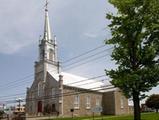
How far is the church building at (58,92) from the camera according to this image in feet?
212

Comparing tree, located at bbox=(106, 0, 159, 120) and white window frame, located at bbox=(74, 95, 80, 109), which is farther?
white window frame, located at bbox=(74, 95, 80, 109)

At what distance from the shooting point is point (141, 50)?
1243 inches

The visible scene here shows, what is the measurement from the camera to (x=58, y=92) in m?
64.6

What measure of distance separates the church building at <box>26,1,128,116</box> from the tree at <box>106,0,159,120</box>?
101 ft

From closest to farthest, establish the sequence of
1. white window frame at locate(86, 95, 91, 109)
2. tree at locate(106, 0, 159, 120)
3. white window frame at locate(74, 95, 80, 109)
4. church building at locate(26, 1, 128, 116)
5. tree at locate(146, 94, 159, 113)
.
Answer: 1. tree at locate(106, 0, 159, 120)
2. church building at locate(26, 1, 128, 116)
3. white window frame at locate(74, 95, 80, 109)
4. tree at locate(146, 94, 159, 113)
5. white window frame at locate(86, 95, 91, 109)

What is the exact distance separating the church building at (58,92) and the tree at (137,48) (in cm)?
3089

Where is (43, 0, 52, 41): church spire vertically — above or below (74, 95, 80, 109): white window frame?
above

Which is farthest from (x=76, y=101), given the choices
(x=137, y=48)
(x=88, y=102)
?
(x=137, y=48)

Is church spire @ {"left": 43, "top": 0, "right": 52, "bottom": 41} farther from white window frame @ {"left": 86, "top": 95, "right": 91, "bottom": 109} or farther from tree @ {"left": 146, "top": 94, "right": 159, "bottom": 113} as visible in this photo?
tree @ {"left": 146, "top": 94, "right": 159, "bottom": 113}

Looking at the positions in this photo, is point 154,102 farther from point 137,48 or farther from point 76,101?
point 137,48

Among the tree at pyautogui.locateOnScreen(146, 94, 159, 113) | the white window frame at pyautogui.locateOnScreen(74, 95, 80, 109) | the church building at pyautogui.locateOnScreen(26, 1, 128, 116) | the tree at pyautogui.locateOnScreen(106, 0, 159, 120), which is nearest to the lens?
the tree at pyautogui.locateOnScreen(106, 0, 159, 120)

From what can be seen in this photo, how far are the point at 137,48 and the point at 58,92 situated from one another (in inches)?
1379

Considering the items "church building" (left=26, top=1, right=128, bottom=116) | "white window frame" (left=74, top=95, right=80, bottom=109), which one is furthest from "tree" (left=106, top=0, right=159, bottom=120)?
"white window frame" (left=74, top=95, right=80, bottom=109)

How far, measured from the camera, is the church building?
64.6m
